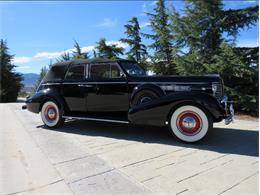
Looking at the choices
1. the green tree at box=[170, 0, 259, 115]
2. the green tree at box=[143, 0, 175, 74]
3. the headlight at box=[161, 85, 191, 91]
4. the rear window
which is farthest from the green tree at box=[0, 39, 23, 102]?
the headlight at box=[161, 85, 191, 91]

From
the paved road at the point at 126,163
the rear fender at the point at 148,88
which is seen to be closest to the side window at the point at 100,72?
the rear fender at the point at 148,88

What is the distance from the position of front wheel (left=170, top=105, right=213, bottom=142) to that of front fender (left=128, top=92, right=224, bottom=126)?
96mm

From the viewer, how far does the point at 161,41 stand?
42.9 ft

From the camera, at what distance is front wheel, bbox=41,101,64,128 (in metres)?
6.41

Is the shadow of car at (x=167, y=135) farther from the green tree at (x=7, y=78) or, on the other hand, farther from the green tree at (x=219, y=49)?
the green tree at (x=7, y=78)

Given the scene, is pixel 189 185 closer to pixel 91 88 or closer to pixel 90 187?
pixel 90 187

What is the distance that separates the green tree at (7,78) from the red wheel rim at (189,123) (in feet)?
96.8

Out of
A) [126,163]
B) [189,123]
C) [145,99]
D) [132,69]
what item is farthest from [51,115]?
[189,123]

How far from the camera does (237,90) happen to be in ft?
29.3

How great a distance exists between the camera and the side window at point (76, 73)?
6.23 m

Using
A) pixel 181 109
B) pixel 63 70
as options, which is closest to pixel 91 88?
pixel 63 70

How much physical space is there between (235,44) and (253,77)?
133 centimetres

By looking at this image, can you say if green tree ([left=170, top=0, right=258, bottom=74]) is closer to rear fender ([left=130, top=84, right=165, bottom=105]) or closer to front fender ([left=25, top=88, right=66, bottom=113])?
rear fender ([left=130, top=84, right=165, bottom=105])

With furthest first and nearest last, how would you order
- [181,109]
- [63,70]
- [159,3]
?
[159,3] < [63,70] < [181,109]
